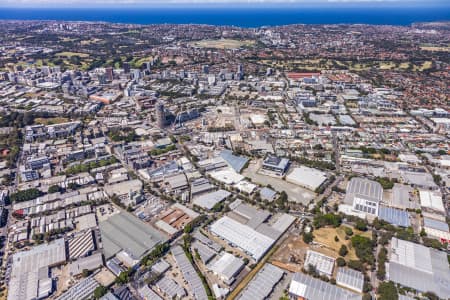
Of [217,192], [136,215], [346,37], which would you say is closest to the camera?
[136,215]

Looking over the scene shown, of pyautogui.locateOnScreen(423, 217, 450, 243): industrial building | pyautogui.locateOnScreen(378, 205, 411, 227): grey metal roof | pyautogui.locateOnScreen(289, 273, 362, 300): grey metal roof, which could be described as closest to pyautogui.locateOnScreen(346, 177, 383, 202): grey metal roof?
pyautogui.locateOnScreen(378, 205, 411, 227): grey metal roof

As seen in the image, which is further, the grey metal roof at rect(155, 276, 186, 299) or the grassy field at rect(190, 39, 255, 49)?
the grassy field at rect(190, 39, 255, 49)

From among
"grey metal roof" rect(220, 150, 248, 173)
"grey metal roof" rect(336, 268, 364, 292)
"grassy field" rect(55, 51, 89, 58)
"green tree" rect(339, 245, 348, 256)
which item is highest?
"grassy field" rect(55, 51, 89, 58)

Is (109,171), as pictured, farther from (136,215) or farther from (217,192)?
(217,192)

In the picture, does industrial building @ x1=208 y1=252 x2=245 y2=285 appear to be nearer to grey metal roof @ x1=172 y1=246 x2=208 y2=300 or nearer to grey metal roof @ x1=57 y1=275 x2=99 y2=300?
grey metal roof @ x1=172 y1=246 x2=208 y2=300

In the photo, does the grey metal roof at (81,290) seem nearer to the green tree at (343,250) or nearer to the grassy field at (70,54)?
the green tree at (343,250)

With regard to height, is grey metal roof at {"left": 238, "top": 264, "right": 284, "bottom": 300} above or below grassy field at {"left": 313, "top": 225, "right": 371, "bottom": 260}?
below

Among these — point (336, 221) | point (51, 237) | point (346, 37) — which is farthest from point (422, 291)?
point (346, 37)
